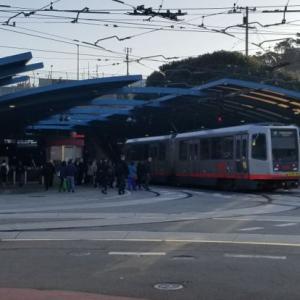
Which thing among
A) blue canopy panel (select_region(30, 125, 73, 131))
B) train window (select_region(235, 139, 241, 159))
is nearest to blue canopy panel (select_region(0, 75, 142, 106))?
train window (select_region(235, 139, 241, 159))

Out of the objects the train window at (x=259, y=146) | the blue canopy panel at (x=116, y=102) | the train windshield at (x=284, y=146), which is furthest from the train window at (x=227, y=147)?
the blue canopy panel at (x=116, y=102)

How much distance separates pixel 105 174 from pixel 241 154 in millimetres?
6667

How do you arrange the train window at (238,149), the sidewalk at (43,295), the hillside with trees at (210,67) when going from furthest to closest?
the hillside with trees at (210,67) < the train window at (238,149) < the sidewalk at (43,295)

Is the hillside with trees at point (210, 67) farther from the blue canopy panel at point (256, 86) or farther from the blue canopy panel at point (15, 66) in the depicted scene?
the blue canopy panel at point (15, 66)

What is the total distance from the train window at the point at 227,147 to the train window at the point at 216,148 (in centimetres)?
38

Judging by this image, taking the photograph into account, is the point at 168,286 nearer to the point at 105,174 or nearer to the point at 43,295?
the point at 43,295

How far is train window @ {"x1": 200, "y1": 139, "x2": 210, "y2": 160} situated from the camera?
3556cm

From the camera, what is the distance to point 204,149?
3597 centimetres

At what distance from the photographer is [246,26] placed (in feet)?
96.3

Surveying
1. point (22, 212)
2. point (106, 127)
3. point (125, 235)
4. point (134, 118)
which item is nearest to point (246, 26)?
point (22, 212)

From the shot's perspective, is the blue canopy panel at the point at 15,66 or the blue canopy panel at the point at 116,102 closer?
the blue canopy panel at the point at 15,66

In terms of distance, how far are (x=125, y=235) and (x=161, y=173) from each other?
2813 centimetres

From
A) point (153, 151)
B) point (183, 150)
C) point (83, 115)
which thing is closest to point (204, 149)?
point (183, 150)

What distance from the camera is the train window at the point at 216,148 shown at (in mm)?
34031
